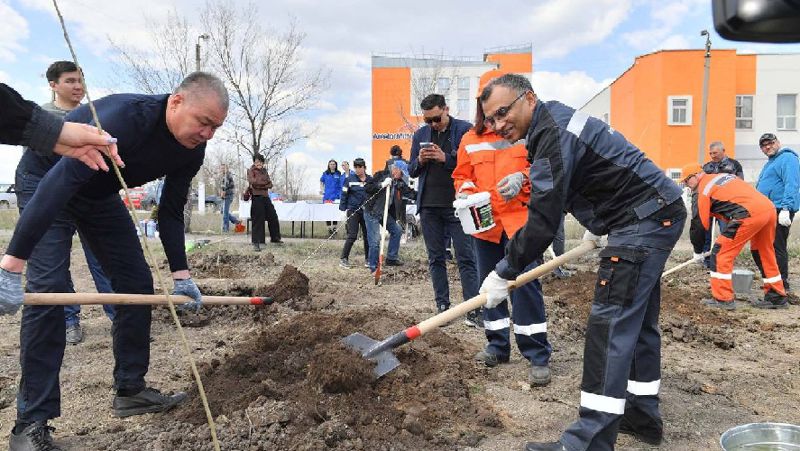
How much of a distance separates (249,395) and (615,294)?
2.04 m

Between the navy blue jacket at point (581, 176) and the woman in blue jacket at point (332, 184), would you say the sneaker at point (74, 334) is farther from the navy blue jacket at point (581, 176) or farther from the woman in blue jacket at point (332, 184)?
the woman in blue jacket at point (332, 184)

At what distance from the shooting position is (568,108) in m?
2.81

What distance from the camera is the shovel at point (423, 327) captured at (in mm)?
3129

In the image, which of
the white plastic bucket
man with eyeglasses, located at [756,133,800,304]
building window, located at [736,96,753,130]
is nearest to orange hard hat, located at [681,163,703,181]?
man with eyeglasses, located at [756,133,800,304]

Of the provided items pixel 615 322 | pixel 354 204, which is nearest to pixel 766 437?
pixel 615 322

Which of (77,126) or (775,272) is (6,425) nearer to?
(77,126)

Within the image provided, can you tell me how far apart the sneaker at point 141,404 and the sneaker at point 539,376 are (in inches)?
88.6

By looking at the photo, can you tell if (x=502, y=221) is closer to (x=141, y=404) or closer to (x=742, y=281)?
(x=141, y=404)

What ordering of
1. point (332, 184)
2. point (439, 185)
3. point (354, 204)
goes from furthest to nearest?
point (332, 184), point (354, 204), point (439, 185)

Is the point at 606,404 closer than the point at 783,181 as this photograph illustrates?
Yes

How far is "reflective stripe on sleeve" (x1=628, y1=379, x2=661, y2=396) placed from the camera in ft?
9.75

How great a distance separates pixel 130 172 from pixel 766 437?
11.8 feet

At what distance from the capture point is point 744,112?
86.7ft

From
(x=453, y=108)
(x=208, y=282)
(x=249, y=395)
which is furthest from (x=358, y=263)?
(x=453, y=108)
